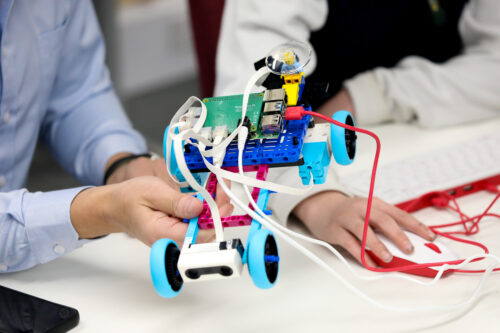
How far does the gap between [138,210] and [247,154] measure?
0.14m

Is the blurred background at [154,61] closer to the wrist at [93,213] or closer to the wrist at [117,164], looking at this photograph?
the wrist at [117,164]

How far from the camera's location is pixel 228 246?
17.4 inches

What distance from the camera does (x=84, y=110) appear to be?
94cm

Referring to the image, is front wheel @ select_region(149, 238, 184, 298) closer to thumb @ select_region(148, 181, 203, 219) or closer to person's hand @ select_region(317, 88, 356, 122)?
thumb @ select_region(148, 181, 203, 219)

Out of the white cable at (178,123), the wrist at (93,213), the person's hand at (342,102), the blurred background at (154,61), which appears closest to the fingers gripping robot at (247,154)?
the white cable at (178,123)

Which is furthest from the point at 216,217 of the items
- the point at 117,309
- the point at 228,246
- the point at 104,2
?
the point at 104,2

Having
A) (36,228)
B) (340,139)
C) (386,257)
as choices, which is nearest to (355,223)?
(386,257)

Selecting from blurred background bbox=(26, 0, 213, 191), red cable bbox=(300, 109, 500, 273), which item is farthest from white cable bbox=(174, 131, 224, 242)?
blurred background bbox=(26, 0, 213, 191)

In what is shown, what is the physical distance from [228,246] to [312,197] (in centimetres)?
28

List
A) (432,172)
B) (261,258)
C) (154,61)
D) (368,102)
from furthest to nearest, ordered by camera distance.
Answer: (154,61) < (368,102) < (432,172) < (261,258)

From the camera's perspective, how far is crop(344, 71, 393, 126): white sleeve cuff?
933mm

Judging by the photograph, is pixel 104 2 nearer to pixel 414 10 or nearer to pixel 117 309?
pixel 414 10

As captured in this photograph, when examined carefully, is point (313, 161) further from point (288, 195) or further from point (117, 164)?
point (117, 164)

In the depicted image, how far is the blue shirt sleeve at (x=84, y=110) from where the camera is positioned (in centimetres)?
91
